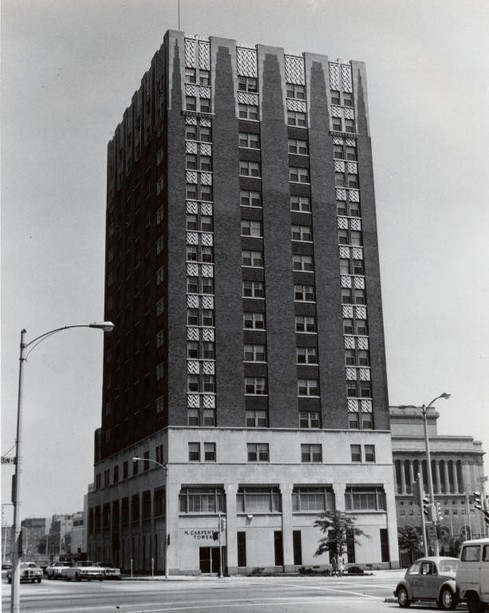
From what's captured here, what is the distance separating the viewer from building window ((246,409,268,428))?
8806 centimetres

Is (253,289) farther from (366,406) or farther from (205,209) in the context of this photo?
(366,406)

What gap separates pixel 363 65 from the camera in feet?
341

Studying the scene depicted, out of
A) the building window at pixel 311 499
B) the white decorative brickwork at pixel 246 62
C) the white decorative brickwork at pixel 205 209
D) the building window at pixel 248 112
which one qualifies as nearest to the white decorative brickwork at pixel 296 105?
the building window at pixel 248 112

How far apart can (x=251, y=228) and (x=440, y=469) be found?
334 feet

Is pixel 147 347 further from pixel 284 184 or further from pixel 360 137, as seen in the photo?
pixel 360 137

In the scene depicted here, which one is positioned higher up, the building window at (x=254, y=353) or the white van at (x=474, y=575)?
the building window at (x=254, y=353)

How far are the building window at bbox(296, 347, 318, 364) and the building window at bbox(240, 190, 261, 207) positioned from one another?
18032 mm

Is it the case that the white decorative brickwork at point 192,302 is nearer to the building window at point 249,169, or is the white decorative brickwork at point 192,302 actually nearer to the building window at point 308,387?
the building window at point 308,387

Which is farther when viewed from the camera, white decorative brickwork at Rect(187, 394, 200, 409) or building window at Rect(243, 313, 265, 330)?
building window at Rect(243, 313, 265, 330)

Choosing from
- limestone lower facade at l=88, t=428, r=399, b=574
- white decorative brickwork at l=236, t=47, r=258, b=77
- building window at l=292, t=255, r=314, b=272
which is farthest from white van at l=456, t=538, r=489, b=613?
white decorative brickwork at l=236, t=47, r=258, b=77

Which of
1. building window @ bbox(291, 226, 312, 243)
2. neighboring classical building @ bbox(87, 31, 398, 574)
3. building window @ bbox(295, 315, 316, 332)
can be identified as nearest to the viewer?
neighboring classical building @ bbox(87, 31, 398, 574)

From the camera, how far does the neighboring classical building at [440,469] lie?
170500mm

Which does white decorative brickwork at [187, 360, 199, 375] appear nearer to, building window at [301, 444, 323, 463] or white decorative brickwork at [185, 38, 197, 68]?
building window at [301, 444, 323, 463]

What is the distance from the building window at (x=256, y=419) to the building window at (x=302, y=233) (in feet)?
70.1
